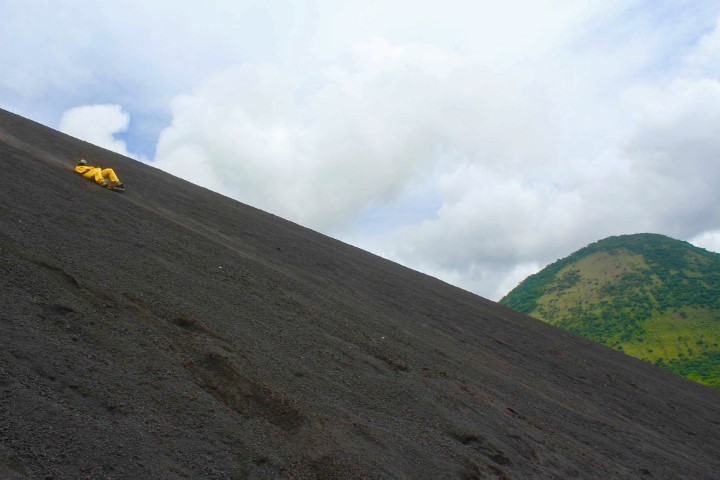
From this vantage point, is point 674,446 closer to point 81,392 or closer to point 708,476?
point 708,476

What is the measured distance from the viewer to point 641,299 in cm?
4831

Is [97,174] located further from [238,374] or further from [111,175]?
[238,374]

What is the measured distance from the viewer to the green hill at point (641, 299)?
3812 cm

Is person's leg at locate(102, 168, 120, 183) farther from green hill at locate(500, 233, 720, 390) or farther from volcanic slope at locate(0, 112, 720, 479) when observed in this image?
green hill at locate(500, 233, 720, 390)

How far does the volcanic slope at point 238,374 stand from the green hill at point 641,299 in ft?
91.2

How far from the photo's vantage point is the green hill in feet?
125

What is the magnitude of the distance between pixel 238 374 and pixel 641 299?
5031 cm

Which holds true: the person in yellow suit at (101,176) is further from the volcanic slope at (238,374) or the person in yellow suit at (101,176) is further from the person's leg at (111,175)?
the volcanic slope at (238,374)

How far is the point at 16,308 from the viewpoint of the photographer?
5293 mm

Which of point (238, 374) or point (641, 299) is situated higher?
point (641, 299)

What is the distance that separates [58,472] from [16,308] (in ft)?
7.76

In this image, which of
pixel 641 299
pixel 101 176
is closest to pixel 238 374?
pixel 101 176

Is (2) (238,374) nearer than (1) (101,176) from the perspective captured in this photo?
Yes

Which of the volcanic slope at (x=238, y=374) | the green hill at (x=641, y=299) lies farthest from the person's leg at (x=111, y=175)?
the green hill at (x=641, y=299)
